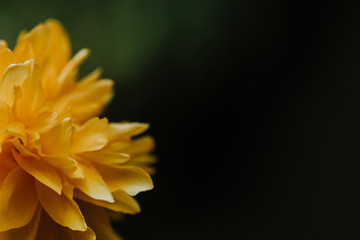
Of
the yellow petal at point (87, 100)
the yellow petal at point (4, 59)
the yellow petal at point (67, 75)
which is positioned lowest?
the yellow petal at point (87, 100)

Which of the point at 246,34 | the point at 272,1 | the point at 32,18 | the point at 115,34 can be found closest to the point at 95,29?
the point at 115,34

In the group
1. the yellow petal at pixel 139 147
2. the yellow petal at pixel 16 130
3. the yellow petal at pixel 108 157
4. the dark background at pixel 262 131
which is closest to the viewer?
the yellow petal at pixel 16 130

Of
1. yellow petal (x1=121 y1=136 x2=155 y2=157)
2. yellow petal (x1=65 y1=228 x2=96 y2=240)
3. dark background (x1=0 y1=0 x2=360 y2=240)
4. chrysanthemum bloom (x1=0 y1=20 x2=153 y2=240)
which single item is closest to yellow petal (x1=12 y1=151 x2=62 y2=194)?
chrysanthemum bloom (x1=0 y1=20 x2=153 y2=240)

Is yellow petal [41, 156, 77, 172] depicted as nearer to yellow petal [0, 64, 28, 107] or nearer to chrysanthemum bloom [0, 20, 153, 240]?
chrysanthemum bloom [0, 20, 153, 240]

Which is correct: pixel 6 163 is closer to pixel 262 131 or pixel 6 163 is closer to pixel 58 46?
pixel 58 46

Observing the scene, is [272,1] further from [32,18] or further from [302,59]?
[32,18]

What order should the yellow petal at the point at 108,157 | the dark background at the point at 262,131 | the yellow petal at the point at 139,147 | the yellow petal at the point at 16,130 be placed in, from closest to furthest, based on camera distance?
the yellow petal at the point at 16,130 → the yellow petal at the point at 108,157 → the yellow petal at the point at 139,147 → the dark background at the point at 262,131

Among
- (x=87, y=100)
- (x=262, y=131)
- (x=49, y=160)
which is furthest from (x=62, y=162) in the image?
(x=262, y=131)

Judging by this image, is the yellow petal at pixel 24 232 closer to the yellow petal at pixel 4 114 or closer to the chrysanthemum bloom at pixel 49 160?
the chrysanthemum bloom at pixel 49 160

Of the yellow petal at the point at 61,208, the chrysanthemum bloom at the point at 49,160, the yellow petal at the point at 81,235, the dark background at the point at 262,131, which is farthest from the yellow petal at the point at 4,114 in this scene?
the dark background at the point at 262,131
